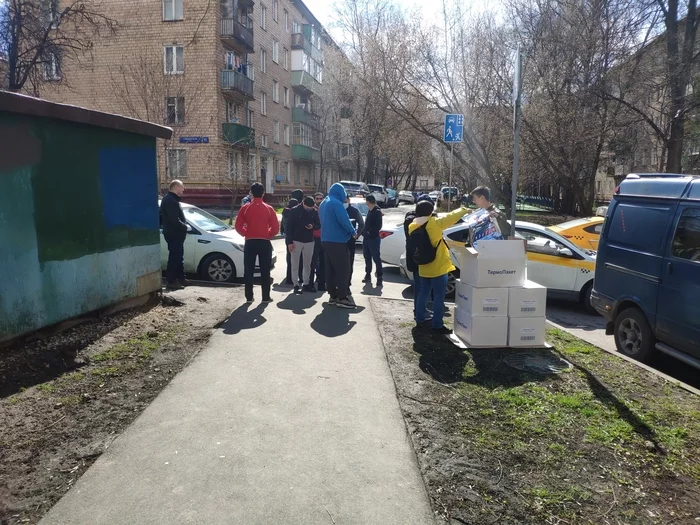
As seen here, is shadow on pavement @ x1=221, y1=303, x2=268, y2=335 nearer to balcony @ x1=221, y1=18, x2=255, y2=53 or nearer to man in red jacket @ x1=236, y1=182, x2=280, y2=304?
man in red jacket @ x1=236, y1=182, x2=280, y2=304

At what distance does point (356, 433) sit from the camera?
3.91 meters

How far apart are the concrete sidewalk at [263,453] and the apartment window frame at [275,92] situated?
37.5 m

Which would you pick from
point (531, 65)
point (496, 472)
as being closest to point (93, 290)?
point (496, 472)

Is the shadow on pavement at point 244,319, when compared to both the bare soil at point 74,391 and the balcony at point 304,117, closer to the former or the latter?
the bare soil at point 74,391

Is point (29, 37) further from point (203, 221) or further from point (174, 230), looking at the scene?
point (174, 230)

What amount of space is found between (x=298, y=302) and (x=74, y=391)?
14.1 feet

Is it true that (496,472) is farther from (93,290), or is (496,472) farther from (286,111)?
(286,111)

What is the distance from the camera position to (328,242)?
316 inches

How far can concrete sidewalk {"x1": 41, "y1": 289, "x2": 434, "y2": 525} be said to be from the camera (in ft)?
9.66

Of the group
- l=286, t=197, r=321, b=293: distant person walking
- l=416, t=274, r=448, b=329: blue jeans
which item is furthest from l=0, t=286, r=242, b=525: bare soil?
l=286, t=197, r=321, b=293: distant person walking

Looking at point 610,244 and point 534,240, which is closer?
point 610,244

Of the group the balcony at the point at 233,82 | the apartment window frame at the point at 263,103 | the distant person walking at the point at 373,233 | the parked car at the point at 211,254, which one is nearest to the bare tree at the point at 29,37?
the parked car at the point at 211,254

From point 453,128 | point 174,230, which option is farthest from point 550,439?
point 453,128

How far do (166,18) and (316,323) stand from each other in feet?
91.4
